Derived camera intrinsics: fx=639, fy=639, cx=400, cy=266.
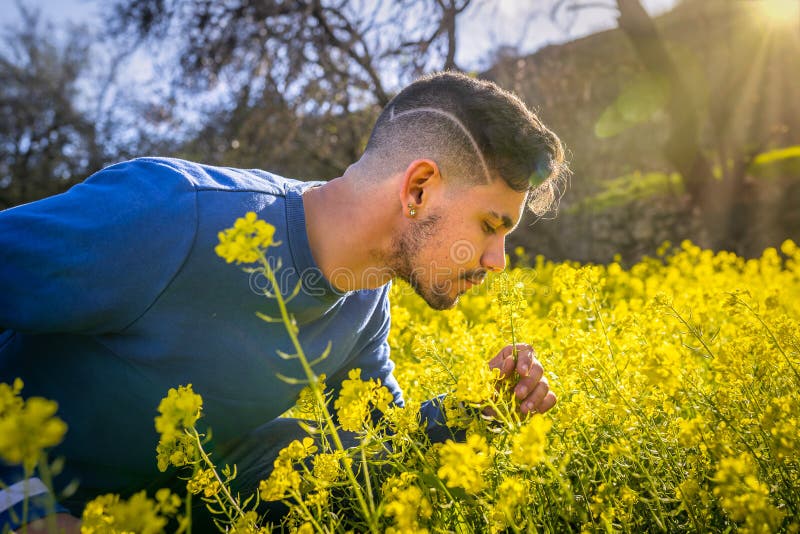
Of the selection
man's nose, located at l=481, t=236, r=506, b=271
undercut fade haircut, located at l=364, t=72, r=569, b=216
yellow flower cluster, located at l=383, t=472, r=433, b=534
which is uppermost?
undercut fade haircut, located at l=364, t=72, r=569, b=216

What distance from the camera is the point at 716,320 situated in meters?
3.24

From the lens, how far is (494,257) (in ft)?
7.04

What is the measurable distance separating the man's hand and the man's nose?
0.27 m

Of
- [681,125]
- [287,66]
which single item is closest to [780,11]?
[681,125]

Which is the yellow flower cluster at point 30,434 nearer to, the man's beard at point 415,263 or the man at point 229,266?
the man at point 229,266

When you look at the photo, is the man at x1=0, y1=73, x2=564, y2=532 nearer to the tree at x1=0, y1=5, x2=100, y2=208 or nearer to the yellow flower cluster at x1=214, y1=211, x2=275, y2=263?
the yellow flower cluster at x1=214, y1=211, x2=275, y2=263

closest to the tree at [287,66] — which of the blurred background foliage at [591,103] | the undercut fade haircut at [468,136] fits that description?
the blurred background foliage at [591,103]

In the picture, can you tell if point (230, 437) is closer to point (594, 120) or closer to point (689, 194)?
point (689, 194)

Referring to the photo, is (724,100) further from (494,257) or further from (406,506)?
(406,506)

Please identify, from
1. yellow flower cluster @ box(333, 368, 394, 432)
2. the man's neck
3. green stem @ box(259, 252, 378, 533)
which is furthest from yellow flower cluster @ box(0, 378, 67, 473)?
the man's neck

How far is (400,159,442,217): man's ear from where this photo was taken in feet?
7.02

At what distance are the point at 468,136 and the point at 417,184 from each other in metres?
0.26

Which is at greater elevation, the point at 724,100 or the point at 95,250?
the point at 724,100

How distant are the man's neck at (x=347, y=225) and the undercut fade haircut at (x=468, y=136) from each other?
0.42 ft
